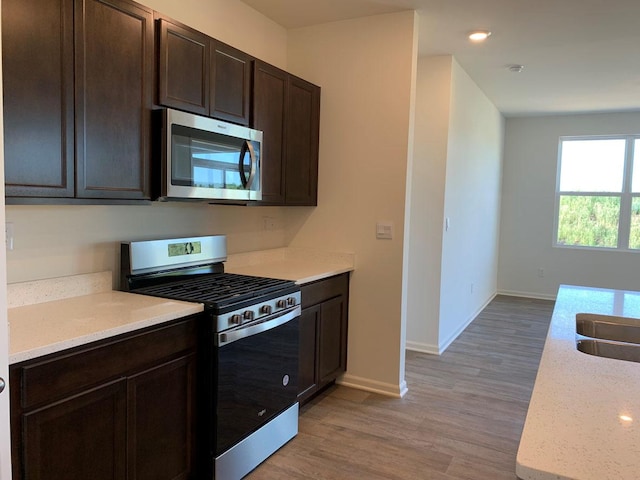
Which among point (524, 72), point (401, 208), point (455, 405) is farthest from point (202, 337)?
point (524, 72)

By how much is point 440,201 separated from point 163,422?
3053mm

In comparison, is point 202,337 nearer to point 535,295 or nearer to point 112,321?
point 112,321

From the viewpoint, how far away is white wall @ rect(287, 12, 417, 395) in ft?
11.0

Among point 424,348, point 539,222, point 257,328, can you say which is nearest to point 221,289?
point 257,328

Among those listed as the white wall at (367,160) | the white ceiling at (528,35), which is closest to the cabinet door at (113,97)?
the white ceiling at (528,35)

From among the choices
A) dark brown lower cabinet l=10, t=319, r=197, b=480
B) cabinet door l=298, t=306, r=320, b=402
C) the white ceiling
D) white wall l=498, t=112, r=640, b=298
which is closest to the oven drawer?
dark brown lower cabinet l=10, t=319, r=197, b=480

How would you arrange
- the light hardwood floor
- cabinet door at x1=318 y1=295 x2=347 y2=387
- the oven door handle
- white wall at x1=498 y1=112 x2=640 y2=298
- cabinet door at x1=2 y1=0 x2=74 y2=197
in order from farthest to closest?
white wall at x1=498 y1=112 x2=640 y2=298 → cabinet door at x1=318 y1=295 x2=347 y2=387 → the light hardwood floor → the oven door handle → cabinet door at x1=2 y1=0 x2=74 y2=197

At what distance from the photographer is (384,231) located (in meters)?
3.42

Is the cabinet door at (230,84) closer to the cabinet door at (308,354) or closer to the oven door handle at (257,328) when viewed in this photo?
the oven door handle at (257,328)

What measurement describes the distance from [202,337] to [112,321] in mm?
461

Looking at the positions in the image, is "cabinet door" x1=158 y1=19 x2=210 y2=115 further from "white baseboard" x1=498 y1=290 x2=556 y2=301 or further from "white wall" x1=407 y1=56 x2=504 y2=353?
"white baseboard" x1=498 y1=290 x2=556 y2=301

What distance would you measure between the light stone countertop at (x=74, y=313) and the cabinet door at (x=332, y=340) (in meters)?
1.27

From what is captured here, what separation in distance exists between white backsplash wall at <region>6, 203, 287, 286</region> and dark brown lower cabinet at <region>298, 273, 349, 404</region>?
2.54ft

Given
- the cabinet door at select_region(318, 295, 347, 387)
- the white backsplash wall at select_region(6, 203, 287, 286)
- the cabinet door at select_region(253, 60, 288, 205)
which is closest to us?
the white backsplash wall at select_region(6, 203, 287, 286)
